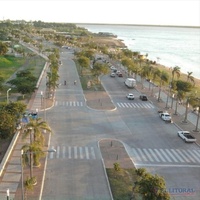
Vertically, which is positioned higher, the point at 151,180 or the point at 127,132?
the point at 151,180

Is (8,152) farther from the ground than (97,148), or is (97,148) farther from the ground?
(8,152)

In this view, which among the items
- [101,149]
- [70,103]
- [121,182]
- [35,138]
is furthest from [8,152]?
[70,103]

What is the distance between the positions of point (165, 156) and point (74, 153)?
11.1m

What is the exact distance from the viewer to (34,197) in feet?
98.5

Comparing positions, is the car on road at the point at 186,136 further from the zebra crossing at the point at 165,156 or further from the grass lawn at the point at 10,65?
the grass lawn at the point at 10,65

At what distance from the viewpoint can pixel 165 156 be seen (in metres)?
41.1

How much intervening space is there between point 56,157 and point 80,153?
307 cm

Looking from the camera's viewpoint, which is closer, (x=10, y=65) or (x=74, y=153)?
(x=74, y=153)

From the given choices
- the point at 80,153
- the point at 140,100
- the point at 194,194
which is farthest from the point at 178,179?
the point at 140,100

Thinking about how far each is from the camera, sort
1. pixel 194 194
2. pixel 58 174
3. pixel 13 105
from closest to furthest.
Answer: pixel 194 194, pixel 58 174, pixel 13 105

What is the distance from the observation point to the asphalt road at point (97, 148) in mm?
33062

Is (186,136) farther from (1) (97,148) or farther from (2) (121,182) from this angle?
(2) (121,182)

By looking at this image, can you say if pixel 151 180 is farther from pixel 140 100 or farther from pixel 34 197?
pixel 140 100

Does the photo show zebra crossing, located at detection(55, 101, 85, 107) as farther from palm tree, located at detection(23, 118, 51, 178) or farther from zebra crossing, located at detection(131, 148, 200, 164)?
palm tree, located at detection(23, 118, 51, 178)
